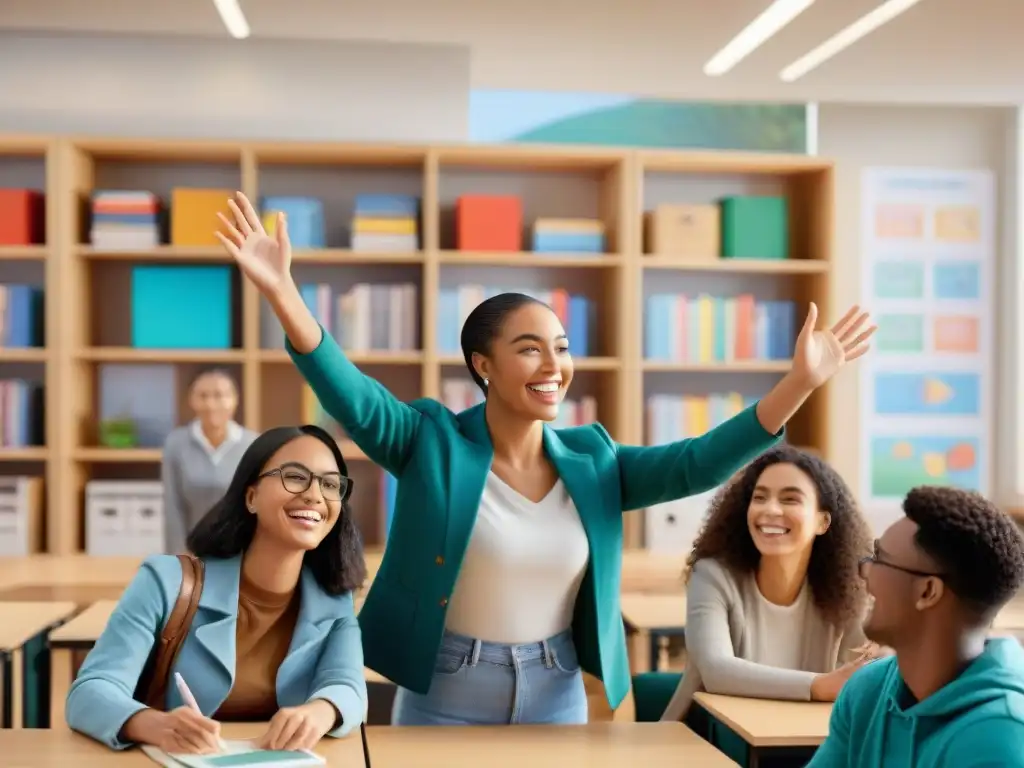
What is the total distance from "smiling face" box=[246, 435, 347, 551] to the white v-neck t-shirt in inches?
10.9

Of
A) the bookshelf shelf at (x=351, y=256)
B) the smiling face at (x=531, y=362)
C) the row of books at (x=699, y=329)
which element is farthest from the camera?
the row of books at (x=699, y=329)

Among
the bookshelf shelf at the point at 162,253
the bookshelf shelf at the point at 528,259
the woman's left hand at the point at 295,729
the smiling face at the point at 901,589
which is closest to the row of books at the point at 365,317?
the bookshelf shelf at the point at 528,259

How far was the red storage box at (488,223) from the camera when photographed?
16.9ft

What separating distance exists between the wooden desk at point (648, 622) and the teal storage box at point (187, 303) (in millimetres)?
2395

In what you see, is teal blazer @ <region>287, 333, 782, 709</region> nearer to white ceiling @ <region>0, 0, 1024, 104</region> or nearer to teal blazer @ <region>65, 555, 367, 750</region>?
teal blazer @ <region>65, 555, 367, 750</region>

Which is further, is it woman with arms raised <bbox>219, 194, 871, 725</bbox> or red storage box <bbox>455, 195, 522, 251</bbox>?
red storage box <bbox>455, 195, 522, 251</bbox>

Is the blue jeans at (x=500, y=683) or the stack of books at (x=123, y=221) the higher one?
the stack of books at (x=123, y=221)

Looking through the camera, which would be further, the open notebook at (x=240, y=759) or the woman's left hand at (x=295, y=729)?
the woman's left hand at (x=295, y=729)

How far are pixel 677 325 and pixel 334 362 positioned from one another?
3469 millimetres

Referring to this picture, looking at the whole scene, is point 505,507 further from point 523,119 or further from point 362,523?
point 523,119

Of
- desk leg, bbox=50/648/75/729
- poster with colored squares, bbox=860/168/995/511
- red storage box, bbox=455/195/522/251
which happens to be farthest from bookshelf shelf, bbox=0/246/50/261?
poster with colored squares, bbox=860/168/995/511

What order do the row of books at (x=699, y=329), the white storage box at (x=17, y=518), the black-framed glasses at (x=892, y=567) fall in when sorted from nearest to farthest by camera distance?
the black-framed glasses at (x=892, y=567) → the white storage box at (x=17, y=518) → the row of books at (x=699, y=329)

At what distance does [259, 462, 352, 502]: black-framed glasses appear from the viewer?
2082 millimetres

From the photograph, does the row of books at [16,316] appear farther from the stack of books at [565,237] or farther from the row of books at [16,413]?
the stack of books at [565,237]
